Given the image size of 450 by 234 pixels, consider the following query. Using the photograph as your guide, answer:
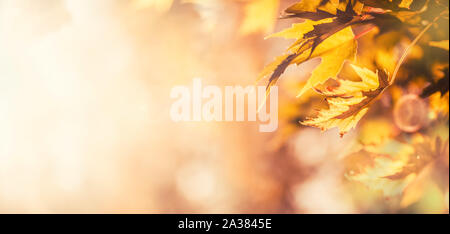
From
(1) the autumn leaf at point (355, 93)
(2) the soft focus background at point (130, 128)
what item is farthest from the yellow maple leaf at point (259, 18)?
(1) the autumn leaf at point (355, 93)

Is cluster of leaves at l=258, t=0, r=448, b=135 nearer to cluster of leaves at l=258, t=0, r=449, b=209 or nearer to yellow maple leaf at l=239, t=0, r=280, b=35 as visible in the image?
cluster of leaves at l=258, t=0, r=449, b=209

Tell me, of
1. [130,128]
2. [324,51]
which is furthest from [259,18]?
[130,128]

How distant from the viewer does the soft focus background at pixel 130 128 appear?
0.67 m

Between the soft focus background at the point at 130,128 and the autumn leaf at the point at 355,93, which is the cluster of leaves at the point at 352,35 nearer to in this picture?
the autumn leaf at the point at 355,93

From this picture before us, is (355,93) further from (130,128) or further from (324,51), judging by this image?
(130,128)

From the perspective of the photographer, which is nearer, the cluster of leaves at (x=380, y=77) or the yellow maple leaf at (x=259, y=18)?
the cluster of leaves at (x=380, y=77)

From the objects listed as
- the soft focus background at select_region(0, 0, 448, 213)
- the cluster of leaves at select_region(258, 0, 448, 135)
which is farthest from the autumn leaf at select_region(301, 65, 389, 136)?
the soft focus background at select_region(0, 0, 448, 213)

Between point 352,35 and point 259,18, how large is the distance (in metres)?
0.21

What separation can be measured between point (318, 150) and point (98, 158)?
1.53 feet

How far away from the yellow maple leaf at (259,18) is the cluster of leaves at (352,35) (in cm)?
10

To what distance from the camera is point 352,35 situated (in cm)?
53

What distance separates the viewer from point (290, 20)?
0.67 m

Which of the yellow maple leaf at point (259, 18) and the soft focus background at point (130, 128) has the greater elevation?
the yellow maple leaf at point (259, 18)
